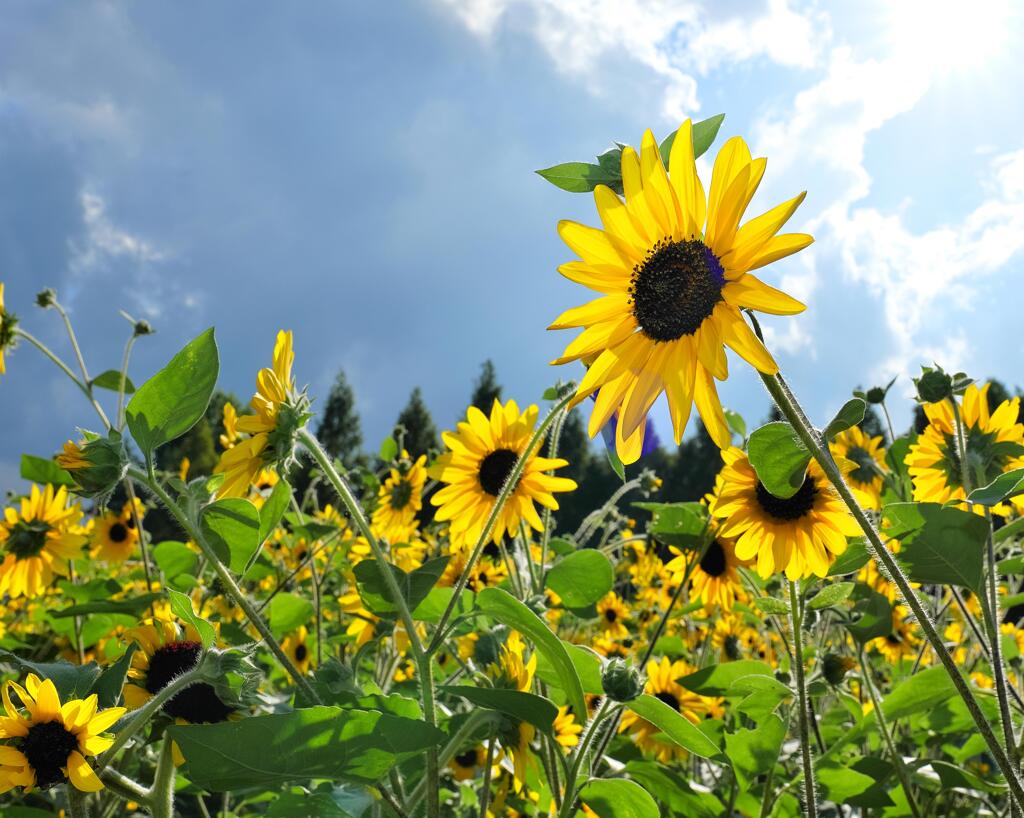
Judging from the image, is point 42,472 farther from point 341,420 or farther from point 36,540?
point 341,420

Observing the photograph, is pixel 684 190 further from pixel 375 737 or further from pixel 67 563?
pixel 67 563

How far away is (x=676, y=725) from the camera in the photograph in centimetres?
112

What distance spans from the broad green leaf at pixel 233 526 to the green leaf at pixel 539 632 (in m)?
0.39

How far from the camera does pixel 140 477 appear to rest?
3.96 ft

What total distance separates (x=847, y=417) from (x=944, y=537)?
0.32 meters

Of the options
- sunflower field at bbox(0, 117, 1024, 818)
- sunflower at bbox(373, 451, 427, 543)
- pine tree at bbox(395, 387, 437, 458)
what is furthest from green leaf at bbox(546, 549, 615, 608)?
pine tree at bbox(395, 387, 437, 458)

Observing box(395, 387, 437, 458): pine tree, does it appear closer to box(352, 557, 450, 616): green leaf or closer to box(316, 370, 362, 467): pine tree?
box(316, 370, 362, 467): pine tree

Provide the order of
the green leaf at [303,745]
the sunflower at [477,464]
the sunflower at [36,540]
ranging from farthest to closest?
the sunflower at [36,540], the sunflower at [477,464], the green leaf at [303,745]

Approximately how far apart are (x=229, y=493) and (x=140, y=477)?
20 centimetres

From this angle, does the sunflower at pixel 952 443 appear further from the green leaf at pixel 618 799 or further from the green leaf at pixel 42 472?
the green leaf at pixel 42 472

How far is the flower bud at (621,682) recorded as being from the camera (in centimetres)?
122

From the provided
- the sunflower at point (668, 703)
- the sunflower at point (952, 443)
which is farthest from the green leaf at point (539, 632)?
the sunflower at point (668, 703)

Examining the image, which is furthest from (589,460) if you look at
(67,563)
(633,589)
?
(67,563)

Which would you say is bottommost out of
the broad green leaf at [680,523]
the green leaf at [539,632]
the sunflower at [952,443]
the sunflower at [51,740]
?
the sunflower at [51,740]
